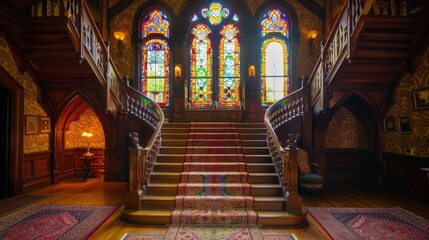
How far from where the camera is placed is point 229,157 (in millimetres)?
5977

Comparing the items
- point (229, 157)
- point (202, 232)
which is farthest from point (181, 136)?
point (202, 232)

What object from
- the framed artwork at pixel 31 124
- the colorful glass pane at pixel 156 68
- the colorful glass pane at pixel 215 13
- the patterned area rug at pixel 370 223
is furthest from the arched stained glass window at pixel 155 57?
the patterned area rug at pixel 370 223

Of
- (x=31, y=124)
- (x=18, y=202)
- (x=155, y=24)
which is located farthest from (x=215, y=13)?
(x=18, y=202)

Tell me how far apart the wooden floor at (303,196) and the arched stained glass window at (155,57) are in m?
3.36

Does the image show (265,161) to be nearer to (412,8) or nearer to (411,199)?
(411,199)

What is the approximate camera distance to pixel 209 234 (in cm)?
400

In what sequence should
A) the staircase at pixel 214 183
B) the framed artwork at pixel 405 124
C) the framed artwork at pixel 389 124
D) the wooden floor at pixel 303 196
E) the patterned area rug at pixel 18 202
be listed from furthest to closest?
the framed artwork at pixel 389 124
the framed artwork at pixel 405 124
the patterned area rug at pixel 18 202
the staircase at pixel 214 183
the wooden floor at pixel 303 196

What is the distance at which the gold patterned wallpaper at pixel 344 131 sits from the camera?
8.04m

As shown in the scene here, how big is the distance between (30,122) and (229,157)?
4.73 meters

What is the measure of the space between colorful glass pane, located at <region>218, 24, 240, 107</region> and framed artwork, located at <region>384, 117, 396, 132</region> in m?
4.21

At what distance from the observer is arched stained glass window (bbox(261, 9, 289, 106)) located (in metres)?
9.04

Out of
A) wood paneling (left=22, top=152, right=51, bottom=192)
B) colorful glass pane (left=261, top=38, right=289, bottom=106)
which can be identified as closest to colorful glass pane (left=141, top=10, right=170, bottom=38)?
colorful glass pane (left=261, top=38, right=289, bottom=106)

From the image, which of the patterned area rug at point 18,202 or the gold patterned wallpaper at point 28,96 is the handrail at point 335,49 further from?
the gold patterned wallpaper at point 28,96

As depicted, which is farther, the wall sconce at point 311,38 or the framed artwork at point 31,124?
the wall sconce at point 311,38
